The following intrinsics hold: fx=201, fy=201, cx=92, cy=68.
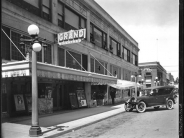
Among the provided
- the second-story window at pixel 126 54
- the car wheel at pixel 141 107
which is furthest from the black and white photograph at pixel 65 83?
the second-story window at pixel 126 54

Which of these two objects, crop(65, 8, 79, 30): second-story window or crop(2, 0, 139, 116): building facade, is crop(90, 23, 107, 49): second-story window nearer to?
crop(2, 0, 139, 116): building facade

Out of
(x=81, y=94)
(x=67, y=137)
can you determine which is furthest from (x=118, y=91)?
(x=67, y=137)

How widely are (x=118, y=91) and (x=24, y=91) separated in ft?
58.6

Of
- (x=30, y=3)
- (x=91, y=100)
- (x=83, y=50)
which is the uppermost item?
(x=30, y=3)

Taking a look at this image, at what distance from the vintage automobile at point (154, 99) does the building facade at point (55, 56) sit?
3.10 m

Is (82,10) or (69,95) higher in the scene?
(82,10)

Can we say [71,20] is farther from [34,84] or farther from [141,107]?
[34,84]

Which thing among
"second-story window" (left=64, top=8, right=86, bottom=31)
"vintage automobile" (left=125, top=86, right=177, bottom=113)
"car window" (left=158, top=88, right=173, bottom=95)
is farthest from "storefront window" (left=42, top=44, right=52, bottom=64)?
"car window" (left=158, top=88, right=173, bottom=95)

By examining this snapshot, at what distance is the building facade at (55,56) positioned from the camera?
33.7 feet

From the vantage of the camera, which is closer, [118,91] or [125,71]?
[118,91]

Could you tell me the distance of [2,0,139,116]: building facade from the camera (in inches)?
404

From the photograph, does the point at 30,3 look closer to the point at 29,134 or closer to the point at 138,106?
the point at 29,134

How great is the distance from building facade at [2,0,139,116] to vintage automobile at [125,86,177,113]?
310 cm

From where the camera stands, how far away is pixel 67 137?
25.1 ft
